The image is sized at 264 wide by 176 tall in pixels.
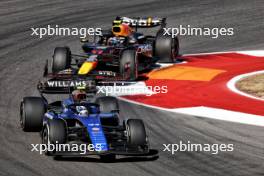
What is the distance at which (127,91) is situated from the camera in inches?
901

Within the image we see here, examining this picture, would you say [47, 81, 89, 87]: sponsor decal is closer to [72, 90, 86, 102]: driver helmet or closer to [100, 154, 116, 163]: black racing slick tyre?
[72, 90, 86, 102]: driver helmet

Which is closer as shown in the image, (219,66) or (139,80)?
(139,80)

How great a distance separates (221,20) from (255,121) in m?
13.2

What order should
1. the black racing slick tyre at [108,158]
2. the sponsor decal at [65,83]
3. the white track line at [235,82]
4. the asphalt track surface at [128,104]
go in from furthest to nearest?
the sponsor decal at [65,83], the white track line at [235,82], the black racing slick tyre at [108,158], the asphalt track surface at [128,104]

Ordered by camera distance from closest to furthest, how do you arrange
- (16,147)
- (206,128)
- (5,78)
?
(16,147) < (206,128) < (5,78)

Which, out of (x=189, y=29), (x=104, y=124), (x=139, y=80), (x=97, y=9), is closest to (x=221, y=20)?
(x=189, y=29)

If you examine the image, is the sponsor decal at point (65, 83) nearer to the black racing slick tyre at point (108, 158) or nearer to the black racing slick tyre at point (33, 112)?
the black racing slick tyre at point (33, 112)

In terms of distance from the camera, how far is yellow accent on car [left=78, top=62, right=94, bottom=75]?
23.6 metres

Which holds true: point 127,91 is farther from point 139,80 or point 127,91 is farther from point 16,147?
point 16,147

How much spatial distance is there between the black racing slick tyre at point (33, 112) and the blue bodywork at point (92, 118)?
0.42m

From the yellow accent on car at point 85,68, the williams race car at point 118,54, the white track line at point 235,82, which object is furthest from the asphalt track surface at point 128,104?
the white track line at point 235,82

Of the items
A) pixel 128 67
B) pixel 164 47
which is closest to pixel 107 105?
pixel 128 67

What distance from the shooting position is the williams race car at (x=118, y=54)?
23703mm

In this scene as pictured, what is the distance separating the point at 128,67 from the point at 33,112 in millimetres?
5938
